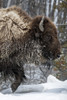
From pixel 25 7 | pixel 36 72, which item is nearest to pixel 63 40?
pixel 36 72

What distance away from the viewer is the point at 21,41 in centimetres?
532

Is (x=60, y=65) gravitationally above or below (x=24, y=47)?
below

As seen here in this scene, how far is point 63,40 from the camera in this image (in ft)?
26.9

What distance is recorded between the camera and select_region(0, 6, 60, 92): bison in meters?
5.25

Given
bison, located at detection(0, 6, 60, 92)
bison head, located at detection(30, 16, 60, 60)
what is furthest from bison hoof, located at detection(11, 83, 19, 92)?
bison head, located at detection(30, 16, 60, 60)

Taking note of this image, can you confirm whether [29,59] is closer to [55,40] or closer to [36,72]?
[55,40]

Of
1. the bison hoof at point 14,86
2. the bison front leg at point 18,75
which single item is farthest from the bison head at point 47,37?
the bison hoof at point 14,86

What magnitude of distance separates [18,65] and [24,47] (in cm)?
37

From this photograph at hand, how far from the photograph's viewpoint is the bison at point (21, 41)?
525cm

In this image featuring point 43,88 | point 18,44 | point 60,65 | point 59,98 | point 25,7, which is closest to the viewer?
point 59,98

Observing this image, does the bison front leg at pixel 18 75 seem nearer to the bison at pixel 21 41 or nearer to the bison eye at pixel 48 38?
the bison at pixel 21 41

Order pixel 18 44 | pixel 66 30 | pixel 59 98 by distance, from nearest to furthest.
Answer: pixel 59 98, pixel 18 44, pixel 66 30

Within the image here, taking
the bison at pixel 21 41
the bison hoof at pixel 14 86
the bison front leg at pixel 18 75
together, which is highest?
the bison at pixel 21 41

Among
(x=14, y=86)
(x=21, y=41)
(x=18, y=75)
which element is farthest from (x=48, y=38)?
(x=14, y=86)
